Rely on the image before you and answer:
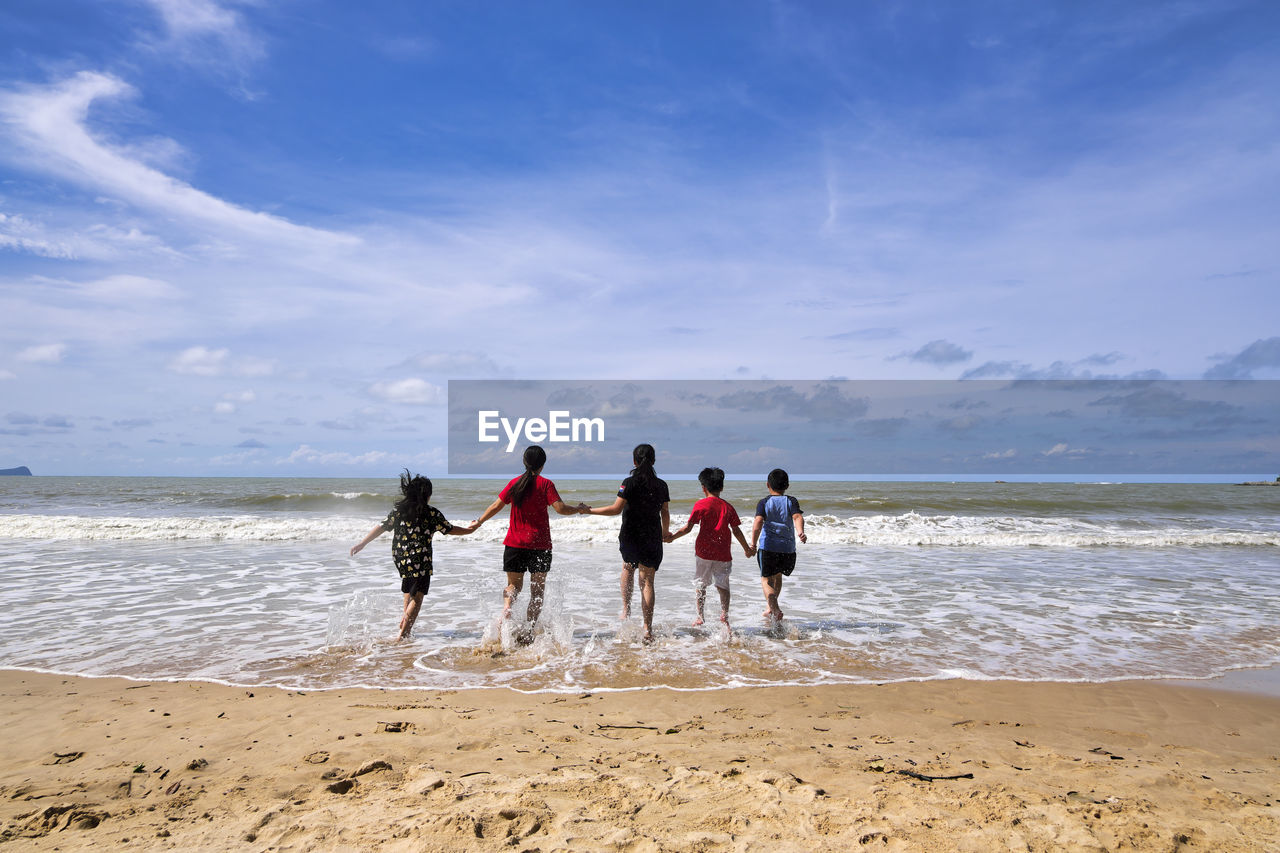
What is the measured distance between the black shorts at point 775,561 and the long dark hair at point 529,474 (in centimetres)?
273

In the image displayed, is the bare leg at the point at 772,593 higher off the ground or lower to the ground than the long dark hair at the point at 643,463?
lower

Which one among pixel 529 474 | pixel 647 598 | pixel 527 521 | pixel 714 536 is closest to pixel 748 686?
pixel 647 598

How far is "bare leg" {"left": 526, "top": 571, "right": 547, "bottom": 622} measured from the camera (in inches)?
281

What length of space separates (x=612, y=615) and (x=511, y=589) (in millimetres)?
2134

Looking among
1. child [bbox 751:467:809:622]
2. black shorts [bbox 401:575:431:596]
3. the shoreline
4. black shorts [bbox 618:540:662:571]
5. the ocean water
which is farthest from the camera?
child [bbox 751:467:809:622]

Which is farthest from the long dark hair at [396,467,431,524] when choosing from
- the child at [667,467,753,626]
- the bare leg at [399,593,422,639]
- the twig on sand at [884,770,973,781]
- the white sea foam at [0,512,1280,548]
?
the white sea foam at [0,512,1280,548]

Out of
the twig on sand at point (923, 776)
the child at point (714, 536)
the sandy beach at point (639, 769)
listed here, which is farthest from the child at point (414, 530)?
the twig on sand at point (923, 776)

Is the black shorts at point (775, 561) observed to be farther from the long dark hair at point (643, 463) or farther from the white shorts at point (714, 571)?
the long dark hair at point (643, 463)

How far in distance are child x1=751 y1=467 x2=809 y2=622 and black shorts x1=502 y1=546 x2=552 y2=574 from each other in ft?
7.80

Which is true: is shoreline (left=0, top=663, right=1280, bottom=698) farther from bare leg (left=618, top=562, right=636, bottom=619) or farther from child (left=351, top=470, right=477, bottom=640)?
bare leg (left=618, top=562, right=636, bottom=619)

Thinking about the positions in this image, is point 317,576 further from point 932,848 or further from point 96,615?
point 932,848

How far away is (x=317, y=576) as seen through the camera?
37.8 ft

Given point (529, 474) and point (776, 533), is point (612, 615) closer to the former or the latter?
point (776, 533)

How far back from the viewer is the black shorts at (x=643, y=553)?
283 inches
